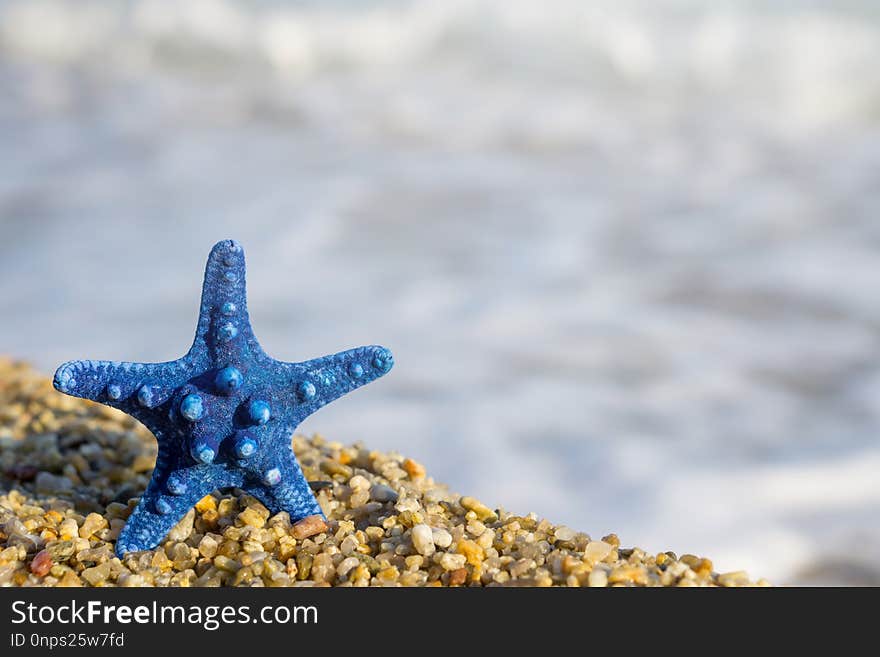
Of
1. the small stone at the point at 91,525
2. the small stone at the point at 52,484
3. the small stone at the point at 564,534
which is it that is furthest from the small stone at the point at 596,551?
the small stone at the point at 52,484

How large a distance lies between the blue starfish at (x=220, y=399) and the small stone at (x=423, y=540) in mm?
417

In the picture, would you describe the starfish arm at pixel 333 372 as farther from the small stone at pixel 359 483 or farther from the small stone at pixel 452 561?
the small stone at pixel 452 561

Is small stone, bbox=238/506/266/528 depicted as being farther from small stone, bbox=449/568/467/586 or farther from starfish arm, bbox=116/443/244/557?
small stone, bbox=449/568/467/586

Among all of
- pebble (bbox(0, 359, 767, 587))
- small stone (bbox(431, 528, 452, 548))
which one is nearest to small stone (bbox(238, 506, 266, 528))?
pebble (bbox(0, 359, 767, 587))

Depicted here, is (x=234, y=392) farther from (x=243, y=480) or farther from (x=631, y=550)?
(x=631, y=550)

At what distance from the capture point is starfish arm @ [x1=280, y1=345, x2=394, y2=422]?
3.36m

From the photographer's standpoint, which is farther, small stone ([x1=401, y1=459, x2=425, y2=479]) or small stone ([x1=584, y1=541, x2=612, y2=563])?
small stone ([x1=401, y1=459, x2=425, y2=479])

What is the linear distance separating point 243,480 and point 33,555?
0.73 meters

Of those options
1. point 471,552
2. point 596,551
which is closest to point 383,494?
point 471,552

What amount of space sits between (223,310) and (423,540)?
1035 mm

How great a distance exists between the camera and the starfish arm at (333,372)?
3.36m
